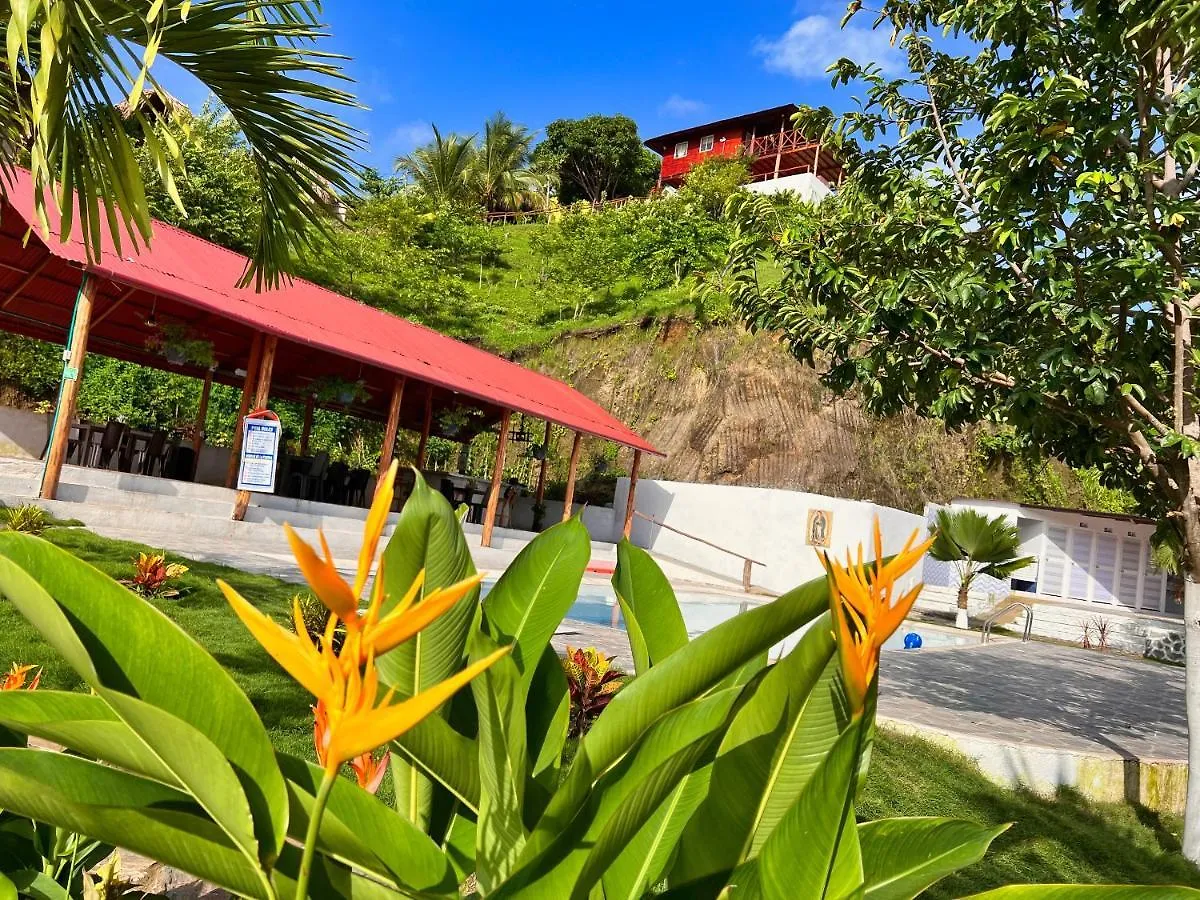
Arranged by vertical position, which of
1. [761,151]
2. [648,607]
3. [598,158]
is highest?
[598,158]

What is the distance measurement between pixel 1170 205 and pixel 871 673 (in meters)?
4.56

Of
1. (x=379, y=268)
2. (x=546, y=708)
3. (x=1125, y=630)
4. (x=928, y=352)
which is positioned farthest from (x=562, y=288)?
(x=546, y=708)

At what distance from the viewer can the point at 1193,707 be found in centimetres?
462

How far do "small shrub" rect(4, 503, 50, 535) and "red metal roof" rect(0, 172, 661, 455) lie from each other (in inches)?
112

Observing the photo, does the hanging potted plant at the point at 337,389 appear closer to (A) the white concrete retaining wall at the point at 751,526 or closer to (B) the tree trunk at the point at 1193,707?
(A) the white concrete retaining wall at the point at 751,526

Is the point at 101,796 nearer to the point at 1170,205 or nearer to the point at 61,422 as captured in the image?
the point at 1170,205

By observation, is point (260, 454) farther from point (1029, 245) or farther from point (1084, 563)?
point (1084, 563)

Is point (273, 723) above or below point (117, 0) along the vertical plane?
below

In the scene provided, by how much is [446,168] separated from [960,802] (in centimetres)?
3578

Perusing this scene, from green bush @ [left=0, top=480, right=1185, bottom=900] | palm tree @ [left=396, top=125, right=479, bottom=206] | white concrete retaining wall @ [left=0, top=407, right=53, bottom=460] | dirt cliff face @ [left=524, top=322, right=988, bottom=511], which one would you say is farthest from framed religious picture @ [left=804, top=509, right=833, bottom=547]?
palm tree @ [left=396, top=125, right=479, bottom=206]

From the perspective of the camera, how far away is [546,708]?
1.25m

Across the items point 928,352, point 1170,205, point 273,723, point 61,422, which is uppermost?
point 1170,205

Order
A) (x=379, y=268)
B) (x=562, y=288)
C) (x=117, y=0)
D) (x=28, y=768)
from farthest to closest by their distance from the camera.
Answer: (x=562, y=288), (x=379, y=268), (x=117, y=0), (x=28, y=768)

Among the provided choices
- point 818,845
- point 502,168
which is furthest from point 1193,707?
point 502,168
